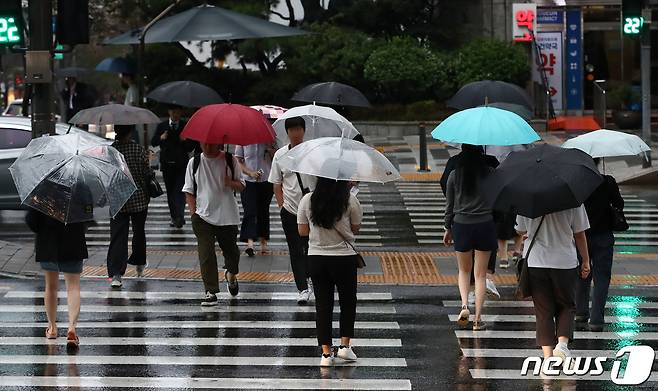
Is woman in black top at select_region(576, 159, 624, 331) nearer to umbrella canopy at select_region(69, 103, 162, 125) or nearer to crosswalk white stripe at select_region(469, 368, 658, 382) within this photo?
crosswalk white stripe at select_region(469, 368, 658, 382)

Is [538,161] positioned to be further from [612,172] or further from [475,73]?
[475,73]

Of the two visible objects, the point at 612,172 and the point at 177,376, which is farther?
the point at 612,172

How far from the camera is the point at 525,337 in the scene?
11.5 metres

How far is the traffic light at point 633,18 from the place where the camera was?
23859 mm

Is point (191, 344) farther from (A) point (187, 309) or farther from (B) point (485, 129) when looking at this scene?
(B) point (485, 129)

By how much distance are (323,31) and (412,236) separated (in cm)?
2201

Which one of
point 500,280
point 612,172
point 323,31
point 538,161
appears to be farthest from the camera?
point 323,31

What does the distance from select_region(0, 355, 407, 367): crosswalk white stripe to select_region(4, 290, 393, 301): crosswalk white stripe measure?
289 cm

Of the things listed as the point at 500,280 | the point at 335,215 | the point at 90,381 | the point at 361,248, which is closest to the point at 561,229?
the point at 335,215

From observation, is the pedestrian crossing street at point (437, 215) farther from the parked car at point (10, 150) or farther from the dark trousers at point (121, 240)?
the parked car at point (10, 150)

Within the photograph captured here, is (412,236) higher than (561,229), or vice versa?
(561,229)

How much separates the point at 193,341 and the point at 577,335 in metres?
3.43

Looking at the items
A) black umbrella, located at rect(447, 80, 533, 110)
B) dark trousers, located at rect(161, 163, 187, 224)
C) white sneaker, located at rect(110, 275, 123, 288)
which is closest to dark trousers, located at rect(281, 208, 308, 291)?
white sneaker, located at rect(110, 275, 123, 288)

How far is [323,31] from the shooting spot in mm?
39688
